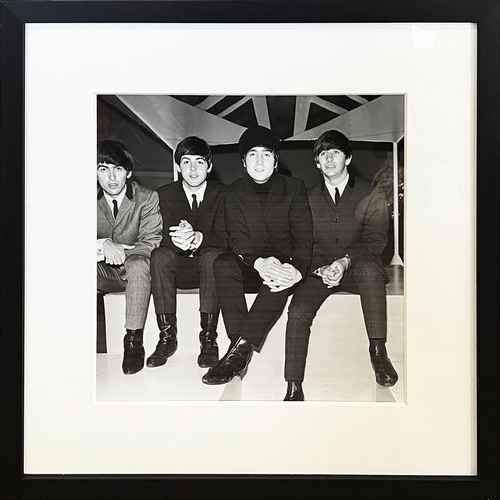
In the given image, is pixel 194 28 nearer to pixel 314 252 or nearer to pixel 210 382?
pixel 314 252

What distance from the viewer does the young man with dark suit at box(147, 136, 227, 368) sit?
85 centimetres

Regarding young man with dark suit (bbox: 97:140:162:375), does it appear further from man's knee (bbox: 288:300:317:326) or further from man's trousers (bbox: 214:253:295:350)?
man's knee (bbox: 288:300:317:326)

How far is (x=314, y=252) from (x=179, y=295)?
8.6 inches

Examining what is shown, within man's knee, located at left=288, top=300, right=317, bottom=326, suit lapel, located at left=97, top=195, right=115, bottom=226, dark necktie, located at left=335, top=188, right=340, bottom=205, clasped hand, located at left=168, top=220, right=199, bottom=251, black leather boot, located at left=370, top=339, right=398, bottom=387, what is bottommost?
black leather boot, located at left=370, top=339, right=398, bottom=387

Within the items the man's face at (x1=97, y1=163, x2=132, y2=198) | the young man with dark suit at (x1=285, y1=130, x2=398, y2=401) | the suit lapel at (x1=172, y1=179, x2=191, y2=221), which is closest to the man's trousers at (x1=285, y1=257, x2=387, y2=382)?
the young man with dark suit at (x1=285, y1=130, x2=398, y2=401)

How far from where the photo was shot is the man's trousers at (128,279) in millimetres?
852

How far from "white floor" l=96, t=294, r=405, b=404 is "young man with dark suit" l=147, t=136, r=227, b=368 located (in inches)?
0.5

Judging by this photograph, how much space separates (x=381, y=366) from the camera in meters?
0.84

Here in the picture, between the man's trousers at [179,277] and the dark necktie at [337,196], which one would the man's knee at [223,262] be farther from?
the dark necktie at [337,196]

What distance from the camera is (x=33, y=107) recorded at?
2.80ft

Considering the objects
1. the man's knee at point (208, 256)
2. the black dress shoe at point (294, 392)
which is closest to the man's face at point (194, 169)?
the man's knee at point (208, 256)

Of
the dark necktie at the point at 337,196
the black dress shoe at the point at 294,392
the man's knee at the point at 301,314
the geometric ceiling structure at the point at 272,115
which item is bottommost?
the black dress shoe at the point at 294,392

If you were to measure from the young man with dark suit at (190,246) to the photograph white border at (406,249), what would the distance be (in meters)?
0.09

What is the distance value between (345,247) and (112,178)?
38 centimetres
